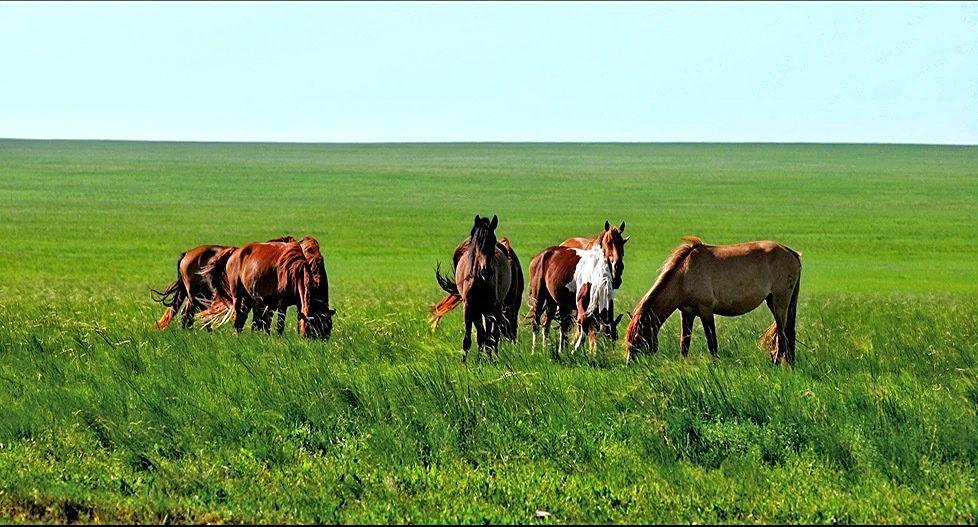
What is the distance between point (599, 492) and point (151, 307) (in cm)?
1402

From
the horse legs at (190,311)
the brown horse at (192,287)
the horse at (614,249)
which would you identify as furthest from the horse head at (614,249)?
the horse legs at (190,311)

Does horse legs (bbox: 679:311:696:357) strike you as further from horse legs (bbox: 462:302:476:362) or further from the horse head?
horse legs (bbox: 462:302:476:362)

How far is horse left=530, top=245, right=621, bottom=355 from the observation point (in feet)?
47.5

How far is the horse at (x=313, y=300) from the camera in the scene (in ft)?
49.6

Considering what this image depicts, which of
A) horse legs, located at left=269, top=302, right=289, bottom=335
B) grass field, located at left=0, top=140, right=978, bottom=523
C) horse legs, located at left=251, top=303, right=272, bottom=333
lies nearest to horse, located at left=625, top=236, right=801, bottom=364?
grass field, located at left=0, top=140, right=978, bottom=523

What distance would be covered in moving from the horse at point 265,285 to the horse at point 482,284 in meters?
1.71

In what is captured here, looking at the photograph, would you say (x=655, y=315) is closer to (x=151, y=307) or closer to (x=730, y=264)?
(x=730, y=264)

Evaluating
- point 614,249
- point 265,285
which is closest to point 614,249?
point 614,249

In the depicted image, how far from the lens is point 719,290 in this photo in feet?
46.3

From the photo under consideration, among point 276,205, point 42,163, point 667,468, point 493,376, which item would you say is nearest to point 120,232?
point 276,205

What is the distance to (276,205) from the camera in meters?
71.9

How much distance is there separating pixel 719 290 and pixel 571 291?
209 cm

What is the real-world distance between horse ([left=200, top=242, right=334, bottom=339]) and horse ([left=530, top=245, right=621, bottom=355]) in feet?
8.50

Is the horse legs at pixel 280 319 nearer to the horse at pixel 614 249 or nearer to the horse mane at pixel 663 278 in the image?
the horse at pixel 614 249
